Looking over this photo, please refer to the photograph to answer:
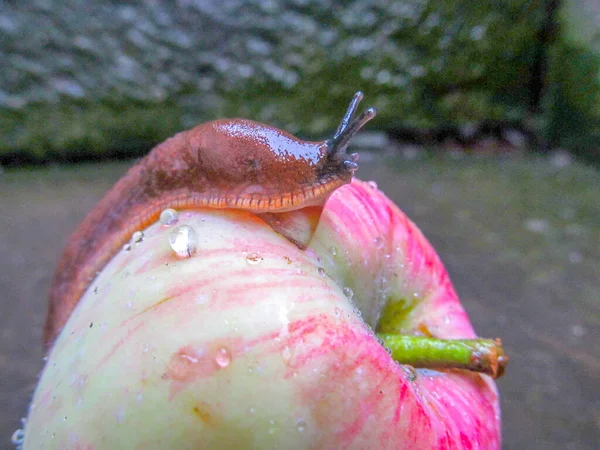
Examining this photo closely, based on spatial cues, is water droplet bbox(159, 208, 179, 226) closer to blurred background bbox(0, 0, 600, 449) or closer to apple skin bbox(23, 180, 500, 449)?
apple skin bbox(23, 180, 500, 449)

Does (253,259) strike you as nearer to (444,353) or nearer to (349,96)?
(444,353)

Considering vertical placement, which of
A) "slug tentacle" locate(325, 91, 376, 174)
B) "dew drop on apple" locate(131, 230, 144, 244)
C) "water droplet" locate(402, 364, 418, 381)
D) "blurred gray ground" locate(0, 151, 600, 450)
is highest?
"slug tentacle" locate(325, 91, 376, 174)

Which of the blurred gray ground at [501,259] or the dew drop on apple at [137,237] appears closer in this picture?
the dew drop on apple at [137,237]

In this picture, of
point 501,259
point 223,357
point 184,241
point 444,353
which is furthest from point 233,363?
point 501,259


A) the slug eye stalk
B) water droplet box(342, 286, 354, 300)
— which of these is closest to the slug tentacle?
the slug eye stalk

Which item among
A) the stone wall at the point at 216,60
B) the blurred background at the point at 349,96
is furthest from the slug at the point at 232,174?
the stone wall at the point at 216,60

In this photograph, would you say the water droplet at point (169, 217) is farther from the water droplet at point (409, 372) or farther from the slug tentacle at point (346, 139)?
the water droplet at point (409, 372)
